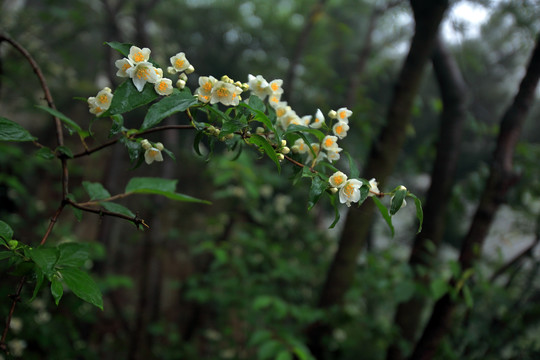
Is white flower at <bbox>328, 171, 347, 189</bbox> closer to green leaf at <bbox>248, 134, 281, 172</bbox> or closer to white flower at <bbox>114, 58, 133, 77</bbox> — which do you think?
green leaf at <bbox>248, 134, 281, 172</bbox>

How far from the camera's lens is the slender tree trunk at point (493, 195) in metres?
1.30

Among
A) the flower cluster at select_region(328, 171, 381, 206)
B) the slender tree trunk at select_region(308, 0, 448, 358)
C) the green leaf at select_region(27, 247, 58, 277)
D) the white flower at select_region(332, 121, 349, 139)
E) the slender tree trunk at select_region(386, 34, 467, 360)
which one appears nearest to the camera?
the green leaf at select_region(27, 247, 58, 277)

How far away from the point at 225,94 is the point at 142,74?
13 centimetres

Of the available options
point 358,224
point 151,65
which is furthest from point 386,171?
point 151,65

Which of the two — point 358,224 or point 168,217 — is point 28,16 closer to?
point 168,217

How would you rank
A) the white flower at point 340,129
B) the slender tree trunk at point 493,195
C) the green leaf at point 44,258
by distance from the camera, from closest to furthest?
1. the green leaf at point 44,258
2. the white flower at point 340,129
3. the slender tree trunk at point 493,195

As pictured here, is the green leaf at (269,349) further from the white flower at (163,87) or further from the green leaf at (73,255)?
the white flower at (163,87)

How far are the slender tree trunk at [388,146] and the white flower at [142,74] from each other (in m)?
1.12

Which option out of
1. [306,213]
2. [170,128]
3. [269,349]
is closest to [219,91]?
[170,128]

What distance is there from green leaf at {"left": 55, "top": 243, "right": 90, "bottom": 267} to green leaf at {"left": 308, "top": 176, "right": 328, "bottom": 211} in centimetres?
40

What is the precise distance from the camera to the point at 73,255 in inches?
27.7

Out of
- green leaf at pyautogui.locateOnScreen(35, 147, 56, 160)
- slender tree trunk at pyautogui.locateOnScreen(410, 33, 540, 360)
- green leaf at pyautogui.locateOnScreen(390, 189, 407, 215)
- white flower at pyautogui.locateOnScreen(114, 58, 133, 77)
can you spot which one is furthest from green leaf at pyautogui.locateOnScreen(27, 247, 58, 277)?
slender tree trunk at pyautogui.locateOnScreen(410, 33, 540, 360)

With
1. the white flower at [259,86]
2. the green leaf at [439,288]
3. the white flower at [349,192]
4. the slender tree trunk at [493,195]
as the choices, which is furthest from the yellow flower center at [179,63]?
the slender tree trunk at [493,195]

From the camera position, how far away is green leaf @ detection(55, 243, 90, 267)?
67 cm
